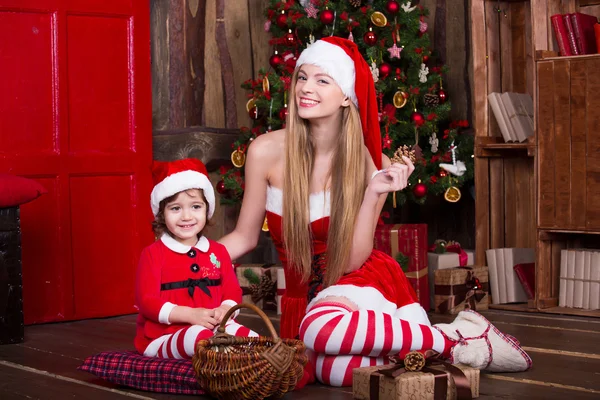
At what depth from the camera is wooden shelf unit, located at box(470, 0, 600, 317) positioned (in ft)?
14.0

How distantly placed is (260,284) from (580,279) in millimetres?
1531

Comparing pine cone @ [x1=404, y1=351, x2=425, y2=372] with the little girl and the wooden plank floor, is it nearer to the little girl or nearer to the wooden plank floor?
the wooden plank floor

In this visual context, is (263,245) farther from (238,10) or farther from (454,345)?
(454,345)

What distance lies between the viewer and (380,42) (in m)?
4.75

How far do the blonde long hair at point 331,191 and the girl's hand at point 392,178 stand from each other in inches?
4.9

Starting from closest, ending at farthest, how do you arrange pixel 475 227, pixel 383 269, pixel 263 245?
pixel 383 269 < pixel 475 227 < pixel 263 245

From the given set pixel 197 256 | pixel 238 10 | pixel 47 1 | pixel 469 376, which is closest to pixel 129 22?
pixel 47 1

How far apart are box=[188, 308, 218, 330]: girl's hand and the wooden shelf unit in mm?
2012

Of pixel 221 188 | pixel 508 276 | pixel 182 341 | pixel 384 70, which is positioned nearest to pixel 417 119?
pixel 384 70

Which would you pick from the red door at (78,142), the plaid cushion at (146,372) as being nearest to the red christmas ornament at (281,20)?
the red door at (78,142)

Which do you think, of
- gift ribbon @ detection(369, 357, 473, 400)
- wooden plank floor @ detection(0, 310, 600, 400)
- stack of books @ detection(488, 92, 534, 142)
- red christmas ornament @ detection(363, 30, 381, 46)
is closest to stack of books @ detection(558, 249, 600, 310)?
wooden plank floor @ detection(0, 310, 600, 400)

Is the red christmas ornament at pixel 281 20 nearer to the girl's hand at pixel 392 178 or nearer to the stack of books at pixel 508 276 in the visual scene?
the stack of books at pixel 508 276

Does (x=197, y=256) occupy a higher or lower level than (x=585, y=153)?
lower

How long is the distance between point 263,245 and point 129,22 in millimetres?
Result: 1520
